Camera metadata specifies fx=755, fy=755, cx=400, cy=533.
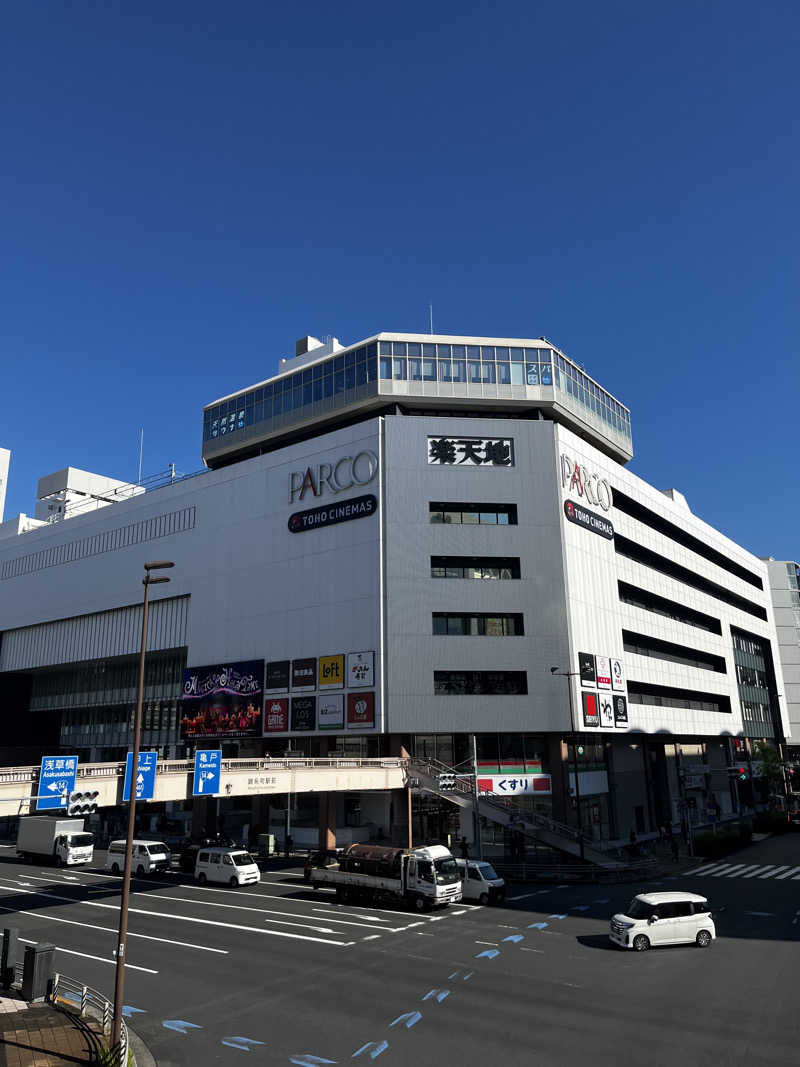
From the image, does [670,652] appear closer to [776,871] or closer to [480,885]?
[776,871]

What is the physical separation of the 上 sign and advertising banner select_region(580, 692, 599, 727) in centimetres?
1931

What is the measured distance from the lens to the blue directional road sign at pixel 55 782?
2823 cm

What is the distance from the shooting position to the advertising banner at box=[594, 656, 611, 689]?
200 ft

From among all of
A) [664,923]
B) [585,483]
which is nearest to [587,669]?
[585,483]

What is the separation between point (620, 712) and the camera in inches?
2475

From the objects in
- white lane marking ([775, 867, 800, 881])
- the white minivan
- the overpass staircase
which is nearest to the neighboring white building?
the overpass staircase

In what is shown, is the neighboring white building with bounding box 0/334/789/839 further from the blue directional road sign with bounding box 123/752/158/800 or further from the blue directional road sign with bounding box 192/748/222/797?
the blue directional road sign with bounding box 123/752/158/800

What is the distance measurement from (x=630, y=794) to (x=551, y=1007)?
50.5 metres

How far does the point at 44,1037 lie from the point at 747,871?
146 feet

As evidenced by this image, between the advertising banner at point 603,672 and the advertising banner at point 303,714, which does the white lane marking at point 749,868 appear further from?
the advertising banner at point 303,714

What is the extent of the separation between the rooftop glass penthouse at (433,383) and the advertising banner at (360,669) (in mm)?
21640

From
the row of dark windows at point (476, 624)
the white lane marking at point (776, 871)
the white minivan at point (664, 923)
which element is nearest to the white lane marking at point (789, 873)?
the white lane marking at point (776, 871)

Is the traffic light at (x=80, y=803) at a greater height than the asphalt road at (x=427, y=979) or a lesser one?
greater

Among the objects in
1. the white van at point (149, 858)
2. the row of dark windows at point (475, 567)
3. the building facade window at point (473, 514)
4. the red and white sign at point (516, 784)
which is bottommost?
the white van at point (149, 858)
